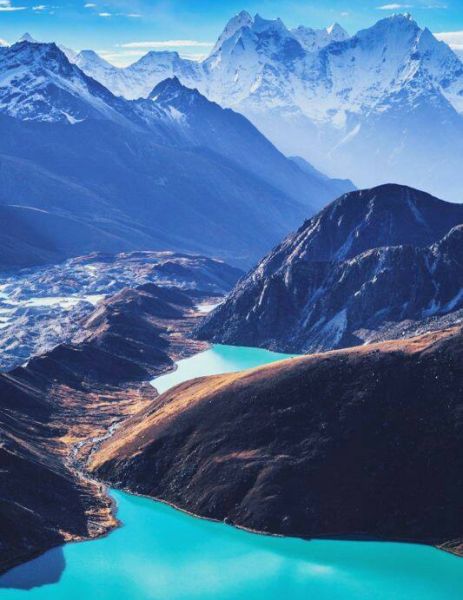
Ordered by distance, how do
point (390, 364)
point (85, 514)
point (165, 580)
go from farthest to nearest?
1. point (390, 364)
2. point (85, 514)
3. point (165, 580)

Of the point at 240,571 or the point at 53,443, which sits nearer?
the point at 240,571

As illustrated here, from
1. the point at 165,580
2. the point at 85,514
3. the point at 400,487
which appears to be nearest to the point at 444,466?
the point at 400,487

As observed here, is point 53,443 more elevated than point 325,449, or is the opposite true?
point 325,449

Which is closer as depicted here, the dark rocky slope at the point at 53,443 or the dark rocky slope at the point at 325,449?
the dark rocky slope at the point at 53,443

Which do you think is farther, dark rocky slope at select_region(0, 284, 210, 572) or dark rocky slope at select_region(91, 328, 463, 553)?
dark rocky slope at select_region(91, 328, 463, 553)

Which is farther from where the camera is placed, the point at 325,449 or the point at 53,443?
the point at 53,443

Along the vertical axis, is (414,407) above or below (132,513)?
above

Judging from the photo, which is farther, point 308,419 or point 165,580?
point 308,419

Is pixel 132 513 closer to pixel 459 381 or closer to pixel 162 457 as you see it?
pixel 162 457
